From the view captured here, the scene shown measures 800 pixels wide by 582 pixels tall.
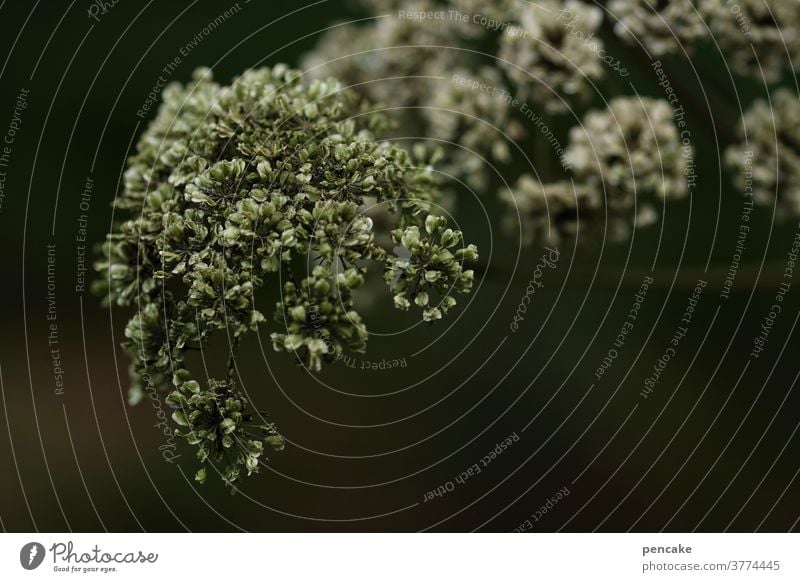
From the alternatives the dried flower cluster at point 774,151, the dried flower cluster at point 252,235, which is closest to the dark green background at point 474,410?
the dried flower cluster at point 774,151

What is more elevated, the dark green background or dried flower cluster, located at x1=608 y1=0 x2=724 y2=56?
dried flower cluster, located at x1=608 y1=0 x2=724 y2=56

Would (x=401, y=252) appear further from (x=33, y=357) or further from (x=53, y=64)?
(x=53, y=64)

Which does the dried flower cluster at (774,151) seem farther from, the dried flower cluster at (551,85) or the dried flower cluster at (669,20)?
→ the dried flower cluster at (669,20)

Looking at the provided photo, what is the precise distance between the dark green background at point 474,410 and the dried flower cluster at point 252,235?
626mm

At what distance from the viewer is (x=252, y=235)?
82 centimetres

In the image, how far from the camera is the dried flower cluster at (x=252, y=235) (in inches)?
32.3

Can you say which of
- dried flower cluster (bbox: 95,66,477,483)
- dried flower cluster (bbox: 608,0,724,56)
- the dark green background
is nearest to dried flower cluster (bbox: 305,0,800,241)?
dried flower cluster (bbox: 608,0,724,56)

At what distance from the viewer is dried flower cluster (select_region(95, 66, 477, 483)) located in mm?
821

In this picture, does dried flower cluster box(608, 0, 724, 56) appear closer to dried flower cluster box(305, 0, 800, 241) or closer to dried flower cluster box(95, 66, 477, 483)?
dried flower cluster box(305, 0, 800, 241)

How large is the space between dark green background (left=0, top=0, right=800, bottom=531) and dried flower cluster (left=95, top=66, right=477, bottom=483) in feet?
2.05

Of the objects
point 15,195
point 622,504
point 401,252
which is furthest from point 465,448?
point 15,195

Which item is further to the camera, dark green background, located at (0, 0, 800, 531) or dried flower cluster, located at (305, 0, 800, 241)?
dark green background, located at (0, 0, 800, 531)

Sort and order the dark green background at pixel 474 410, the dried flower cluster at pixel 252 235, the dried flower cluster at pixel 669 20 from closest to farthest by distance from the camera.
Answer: the dried flower cluster at pixel 252 235 < the dried flower cluster at pixel 669 20 < the dark green background at pixel 474 410

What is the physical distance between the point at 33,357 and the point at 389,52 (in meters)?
1.27
